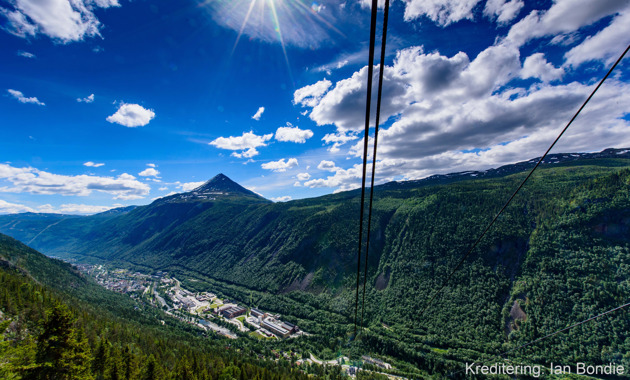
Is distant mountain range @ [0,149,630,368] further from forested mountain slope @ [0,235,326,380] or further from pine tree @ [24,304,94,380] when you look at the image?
pine tree @ [24,304,94,380]

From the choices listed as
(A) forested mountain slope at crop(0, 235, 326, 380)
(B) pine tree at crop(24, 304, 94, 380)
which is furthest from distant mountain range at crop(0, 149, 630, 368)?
(B) pine tree at crop(24, 304, 94, 380)

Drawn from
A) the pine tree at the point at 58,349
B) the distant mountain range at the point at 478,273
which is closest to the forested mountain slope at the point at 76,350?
the pine tree at the point at 58,349

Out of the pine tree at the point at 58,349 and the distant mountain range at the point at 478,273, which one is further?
the distant mountain range at the point at 478,273

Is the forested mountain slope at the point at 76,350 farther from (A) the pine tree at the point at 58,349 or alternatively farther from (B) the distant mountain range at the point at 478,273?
(B) the distant mountain range at the point at 478,273

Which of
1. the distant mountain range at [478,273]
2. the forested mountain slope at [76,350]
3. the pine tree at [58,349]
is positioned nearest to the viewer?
the forested mountain slope at [76,350]

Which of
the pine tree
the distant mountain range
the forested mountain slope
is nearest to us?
the forested mountain slope

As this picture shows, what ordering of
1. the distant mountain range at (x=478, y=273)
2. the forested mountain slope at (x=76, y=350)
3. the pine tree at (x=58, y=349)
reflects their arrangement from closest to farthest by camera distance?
the forested mountain slope at (x=76, y=350), the pine tree at (x=58, y=349), the distant mountain range at (x=478, y=273)

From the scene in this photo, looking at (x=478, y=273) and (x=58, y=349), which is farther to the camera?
(x=478, y=273)

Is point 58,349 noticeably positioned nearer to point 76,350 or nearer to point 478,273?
point 76,350

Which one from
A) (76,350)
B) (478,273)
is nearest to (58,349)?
(76,350)

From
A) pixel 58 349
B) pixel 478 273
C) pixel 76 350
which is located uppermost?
pixel 58 349

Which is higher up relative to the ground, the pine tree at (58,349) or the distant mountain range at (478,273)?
the pine tree at (58,349)
